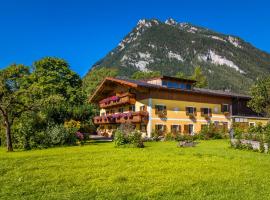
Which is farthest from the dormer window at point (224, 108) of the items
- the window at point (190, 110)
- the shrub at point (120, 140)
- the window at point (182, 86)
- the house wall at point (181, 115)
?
the shrub at point (120, 140)

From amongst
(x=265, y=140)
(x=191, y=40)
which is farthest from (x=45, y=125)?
(x=191, y=40)

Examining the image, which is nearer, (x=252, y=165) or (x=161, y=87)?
(x=252, y=165)

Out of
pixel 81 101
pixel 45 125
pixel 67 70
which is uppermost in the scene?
pixel 67 70

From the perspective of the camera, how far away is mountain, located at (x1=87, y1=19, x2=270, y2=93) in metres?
145

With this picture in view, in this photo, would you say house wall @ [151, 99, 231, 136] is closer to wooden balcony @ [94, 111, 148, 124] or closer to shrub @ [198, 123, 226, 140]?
wooden balcony @ [94, 111, 148, 124]

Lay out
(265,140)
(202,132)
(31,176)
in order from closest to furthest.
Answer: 1. (31,176)
2. (265,140)
3. (202,132)

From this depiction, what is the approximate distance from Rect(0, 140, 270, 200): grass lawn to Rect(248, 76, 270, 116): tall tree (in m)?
33.4

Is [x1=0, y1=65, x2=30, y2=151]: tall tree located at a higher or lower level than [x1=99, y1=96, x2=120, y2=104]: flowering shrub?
lower

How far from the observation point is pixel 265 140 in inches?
961

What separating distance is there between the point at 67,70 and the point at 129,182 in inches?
1684

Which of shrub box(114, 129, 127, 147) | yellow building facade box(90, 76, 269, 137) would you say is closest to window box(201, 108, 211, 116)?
yellow building facade box(90, 76, 269, 137)

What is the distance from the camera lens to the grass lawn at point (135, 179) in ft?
34.6

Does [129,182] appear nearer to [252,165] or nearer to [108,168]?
[108,168]

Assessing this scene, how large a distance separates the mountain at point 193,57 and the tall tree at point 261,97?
7718 cm
